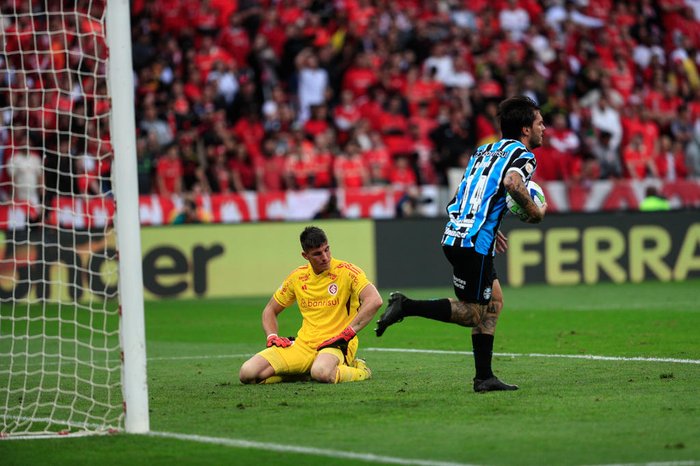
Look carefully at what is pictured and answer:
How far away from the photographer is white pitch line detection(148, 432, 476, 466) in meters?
6.43

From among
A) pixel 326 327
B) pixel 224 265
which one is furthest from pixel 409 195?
pixel 326 327

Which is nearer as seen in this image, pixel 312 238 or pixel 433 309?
pixel 433 309

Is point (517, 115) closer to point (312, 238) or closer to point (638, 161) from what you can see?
point (312, 238)

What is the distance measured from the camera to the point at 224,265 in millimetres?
21031

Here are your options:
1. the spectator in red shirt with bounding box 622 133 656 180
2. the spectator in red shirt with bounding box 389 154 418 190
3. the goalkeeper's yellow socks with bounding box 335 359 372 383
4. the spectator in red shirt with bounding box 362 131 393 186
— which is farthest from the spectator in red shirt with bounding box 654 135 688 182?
the goalkeeper's yellow socks with bounding box 335 359 372 383

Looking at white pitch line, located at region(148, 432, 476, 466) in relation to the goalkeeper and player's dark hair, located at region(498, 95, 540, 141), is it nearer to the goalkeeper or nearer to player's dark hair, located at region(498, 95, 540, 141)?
the goalkeeper

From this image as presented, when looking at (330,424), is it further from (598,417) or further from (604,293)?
(604,293)

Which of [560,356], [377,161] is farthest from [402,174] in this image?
[560,356]

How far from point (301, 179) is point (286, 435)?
14.9m

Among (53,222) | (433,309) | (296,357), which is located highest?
(53,222)

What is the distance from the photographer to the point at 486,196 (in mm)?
9109

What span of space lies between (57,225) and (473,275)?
9.52 m

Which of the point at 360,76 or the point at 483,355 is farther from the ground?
the point at 360,76

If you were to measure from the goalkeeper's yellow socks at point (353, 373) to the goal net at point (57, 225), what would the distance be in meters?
1.71
